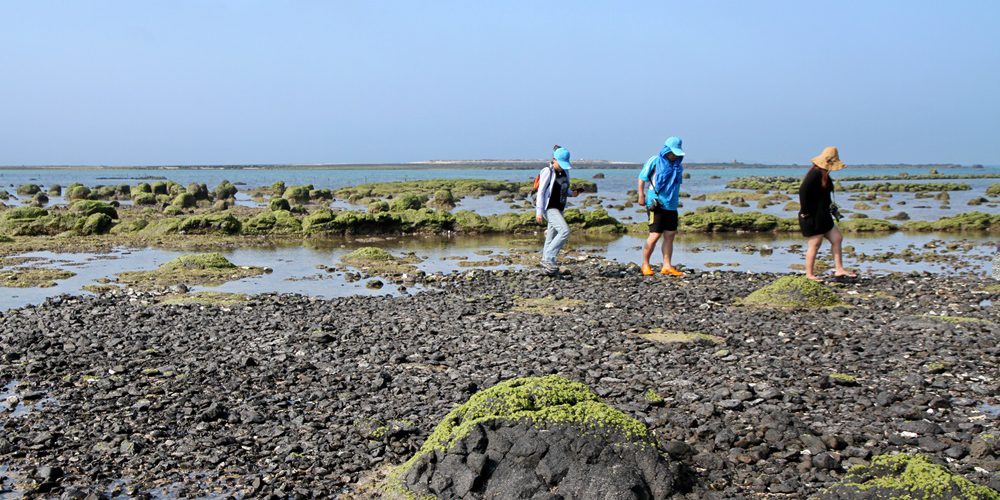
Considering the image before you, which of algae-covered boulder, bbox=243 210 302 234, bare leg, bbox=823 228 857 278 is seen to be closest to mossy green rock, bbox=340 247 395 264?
algae-covered boulder, bbox=243 210 302 234

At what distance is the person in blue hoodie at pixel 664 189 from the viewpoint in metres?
15.9

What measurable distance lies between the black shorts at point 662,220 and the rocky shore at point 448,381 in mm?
2395

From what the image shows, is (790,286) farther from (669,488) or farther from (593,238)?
(593,238)

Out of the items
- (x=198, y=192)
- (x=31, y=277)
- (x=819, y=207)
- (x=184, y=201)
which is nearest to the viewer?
(x=819, y=207)

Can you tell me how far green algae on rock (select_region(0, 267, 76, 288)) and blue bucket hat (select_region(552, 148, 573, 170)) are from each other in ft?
32.8

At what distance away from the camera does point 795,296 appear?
12.7 m

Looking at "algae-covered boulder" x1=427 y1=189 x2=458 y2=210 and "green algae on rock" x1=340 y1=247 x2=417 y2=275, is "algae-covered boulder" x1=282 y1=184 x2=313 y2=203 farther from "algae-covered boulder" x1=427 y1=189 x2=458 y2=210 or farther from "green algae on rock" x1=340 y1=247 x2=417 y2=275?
"green algae on rock" x1=340 y1=247 x2=417 y2=275

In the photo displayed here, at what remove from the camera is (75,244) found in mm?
24766

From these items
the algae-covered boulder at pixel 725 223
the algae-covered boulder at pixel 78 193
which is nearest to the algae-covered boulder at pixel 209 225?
the algae-covered boulder at pixel 725 223

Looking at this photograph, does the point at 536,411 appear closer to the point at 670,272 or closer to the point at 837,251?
the point at 670,272

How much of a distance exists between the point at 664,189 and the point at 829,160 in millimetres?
2904

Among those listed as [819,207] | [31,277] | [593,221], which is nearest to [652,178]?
[819,207]

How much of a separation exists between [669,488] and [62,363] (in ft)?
23.6

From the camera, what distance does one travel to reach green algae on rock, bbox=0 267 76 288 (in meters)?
16.6
